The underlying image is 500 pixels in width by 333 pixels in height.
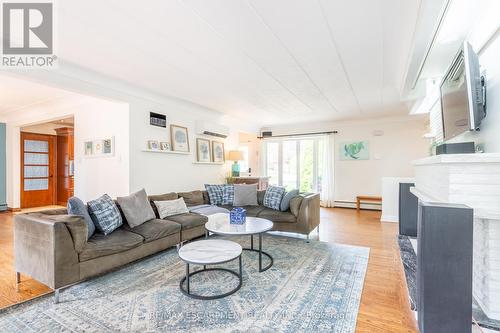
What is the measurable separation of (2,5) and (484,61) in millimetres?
3774

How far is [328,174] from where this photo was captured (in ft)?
22.1

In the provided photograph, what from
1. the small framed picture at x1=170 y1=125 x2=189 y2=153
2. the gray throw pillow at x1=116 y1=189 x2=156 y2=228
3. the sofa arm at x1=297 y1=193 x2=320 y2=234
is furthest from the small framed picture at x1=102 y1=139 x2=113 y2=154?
the sofa arm at x1=297 y1=193 x2=320 y2=234

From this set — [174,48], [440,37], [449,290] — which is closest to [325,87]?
[440,37]

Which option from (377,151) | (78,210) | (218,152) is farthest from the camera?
(377,151)

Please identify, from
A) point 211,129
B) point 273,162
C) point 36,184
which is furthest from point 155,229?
point 36,184

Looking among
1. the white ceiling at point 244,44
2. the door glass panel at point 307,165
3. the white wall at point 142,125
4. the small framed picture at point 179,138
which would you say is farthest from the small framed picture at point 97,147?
the door glass panel at point 307,165

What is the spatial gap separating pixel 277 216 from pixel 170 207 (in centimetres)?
157

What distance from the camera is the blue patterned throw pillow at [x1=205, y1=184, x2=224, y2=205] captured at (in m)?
4.45

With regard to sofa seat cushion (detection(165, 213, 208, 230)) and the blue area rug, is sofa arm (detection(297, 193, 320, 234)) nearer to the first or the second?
the blue area rug

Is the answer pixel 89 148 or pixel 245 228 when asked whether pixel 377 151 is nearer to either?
pixel 245 228

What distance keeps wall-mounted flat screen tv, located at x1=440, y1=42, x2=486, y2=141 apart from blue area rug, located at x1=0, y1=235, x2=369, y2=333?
1621mm

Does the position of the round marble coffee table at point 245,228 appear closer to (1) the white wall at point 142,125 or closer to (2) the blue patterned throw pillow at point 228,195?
(2) the blue patterned throw pillow at point 228,195

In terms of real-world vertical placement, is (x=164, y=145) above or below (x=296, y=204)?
above

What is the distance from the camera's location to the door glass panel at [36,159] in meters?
6.34
